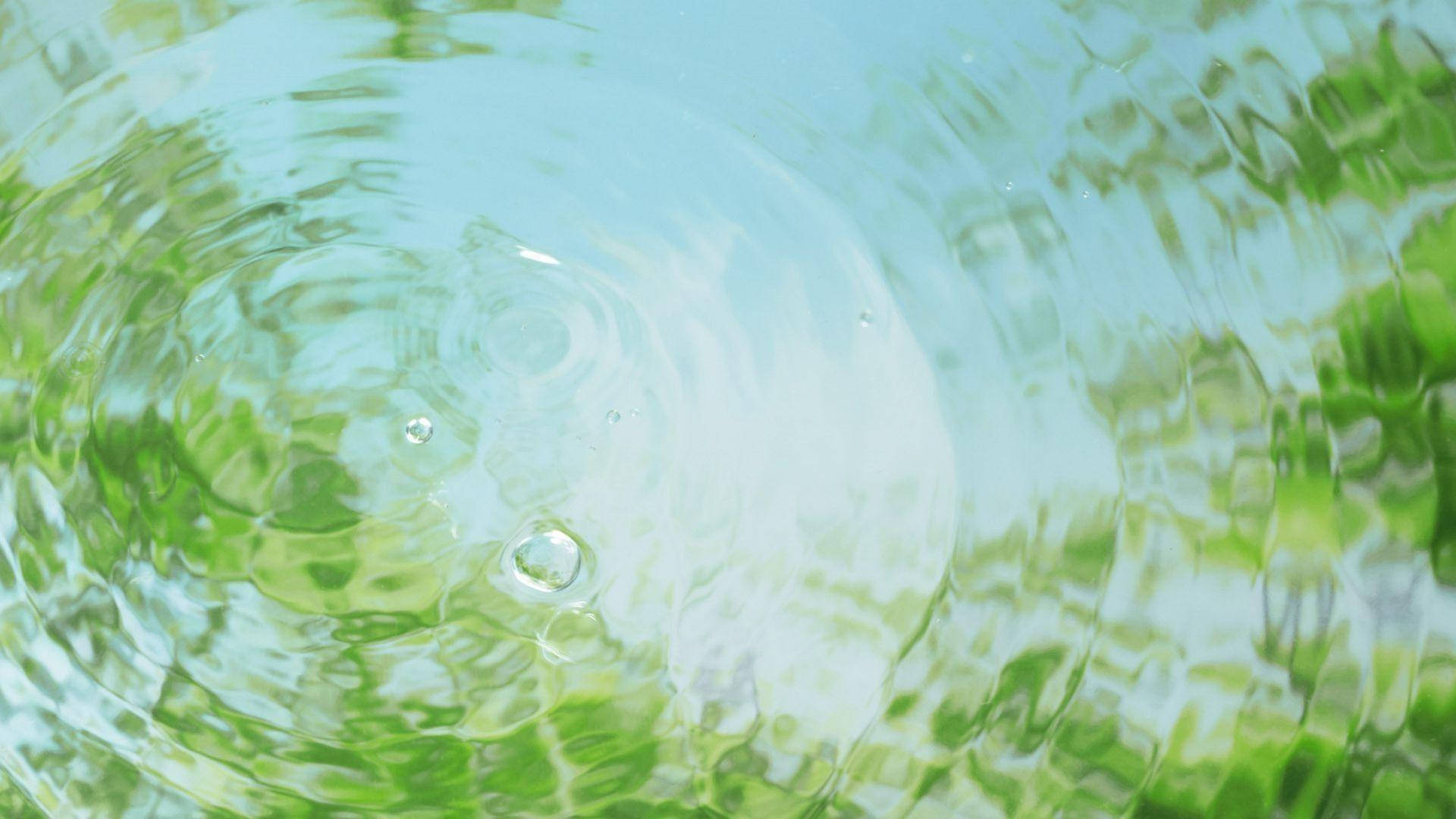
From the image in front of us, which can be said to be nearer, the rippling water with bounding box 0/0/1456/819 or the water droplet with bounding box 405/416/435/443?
the rippling water with bounding box 0/0/1456/819

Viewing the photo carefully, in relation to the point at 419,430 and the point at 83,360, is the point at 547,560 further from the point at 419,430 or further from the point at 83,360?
the point at 83,360

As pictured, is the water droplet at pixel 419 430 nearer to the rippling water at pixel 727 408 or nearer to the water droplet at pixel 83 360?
the rippling water at pixel 727 408

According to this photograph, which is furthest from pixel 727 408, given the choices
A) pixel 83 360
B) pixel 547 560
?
pixel 83 360

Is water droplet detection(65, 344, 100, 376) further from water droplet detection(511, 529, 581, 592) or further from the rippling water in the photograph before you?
water droplet detection(511, 529, 581, 592)

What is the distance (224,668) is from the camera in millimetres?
758

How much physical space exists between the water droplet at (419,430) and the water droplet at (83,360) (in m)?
0.18

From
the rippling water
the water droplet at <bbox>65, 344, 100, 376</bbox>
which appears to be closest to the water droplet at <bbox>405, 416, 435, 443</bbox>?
the rippling water

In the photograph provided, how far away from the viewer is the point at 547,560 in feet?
2.66

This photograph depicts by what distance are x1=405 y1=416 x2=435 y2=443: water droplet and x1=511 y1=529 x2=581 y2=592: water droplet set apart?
91mm

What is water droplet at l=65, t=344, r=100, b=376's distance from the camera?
0.76 meters

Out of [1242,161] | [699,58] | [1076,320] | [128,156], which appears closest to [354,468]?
[128,156]

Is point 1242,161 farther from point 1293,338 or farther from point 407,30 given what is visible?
point 407,30

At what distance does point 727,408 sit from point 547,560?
15 centimetres

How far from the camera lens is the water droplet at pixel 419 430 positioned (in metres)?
0.83
